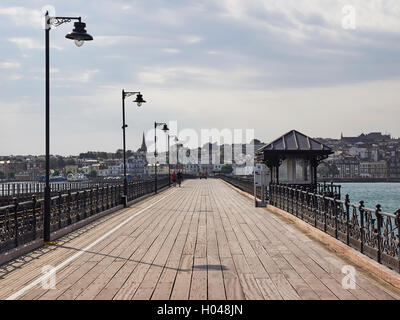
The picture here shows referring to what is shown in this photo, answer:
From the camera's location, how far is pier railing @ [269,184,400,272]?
878cm

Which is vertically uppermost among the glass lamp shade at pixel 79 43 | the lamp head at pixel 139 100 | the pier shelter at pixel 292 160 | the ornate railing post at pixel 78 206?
the lamp head at pixel 139 100

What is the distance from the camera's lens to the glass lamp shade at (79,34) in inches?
561

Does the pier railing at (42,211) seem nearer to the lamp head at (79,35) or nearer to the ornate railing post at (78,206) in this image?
the ornate railing post at (78,206)

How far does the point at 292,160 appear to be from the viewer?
41125 mm

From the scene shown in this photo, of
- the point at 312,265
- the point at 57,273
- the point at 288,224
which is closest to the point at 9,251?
the point at 57,273

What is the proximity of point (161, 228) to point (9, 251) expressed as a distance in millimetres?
6184

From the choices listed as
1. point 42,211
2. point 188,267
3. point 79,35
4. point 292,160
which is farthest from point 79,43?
point 292,160

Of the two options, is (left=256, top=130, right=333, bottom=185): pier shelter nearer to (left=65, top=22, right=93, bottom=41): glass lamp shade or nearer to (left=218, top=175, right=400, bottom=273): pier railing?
(left=218, top=175, right=400, bottom=273): pier railing

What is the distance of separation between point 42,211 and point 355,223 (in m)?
7.97

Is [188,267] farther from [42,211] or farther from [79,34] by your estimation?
[79,34]

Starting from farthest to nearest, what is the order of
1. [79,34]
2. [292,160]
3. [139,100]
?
1. [292,160]
2. [139,100]
3. [79,34]

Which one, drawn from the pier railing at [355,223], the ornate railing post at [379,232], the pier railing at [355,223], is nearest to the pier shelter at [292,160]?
the pier railing at [355,223]

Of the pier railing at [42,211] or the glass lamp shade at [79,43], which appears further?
the glass lamp shade at [79,43]

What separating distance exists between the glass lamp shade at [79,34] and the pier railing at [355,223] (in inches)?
302
